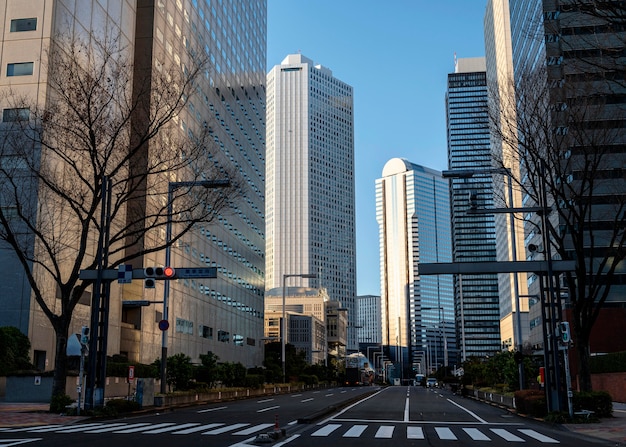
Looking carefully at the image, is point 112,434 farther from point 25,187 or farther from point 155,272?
point 25,187

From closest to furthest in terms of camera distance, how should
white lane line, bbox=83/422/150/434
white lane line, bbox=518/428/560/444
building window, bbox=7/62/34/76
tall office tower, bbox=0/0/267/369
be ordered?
white lane line, bbox=518/428/560/444, white lane line, bbox=83/422/150/434, building window, bbox=7/62/34/76, tall office tower, bbox=0/0/267/369

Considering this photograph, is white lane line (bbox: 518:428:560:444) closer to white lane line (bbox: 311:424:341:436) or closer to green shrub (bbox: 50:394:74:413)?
white lane line (bbox: 311:424:341:436)

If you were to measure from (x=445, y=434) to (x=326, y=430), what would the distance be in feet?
11.8

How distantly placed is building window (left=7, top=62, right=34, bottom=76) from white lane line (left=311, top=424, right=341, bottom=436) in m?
37.7

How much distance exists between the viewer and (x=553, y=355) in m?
24.3

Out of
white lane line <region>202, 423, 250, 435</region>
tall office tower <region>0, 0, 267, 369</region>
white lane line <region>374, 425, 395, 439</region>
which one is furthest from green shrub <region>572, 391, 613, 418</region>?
tall office tower <region>0, 0, 267, 369</region>

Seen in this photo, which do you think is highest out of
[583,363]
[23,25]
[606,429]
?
[23,25]

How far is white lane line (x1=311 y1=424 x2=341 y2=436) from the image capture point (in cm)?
1800

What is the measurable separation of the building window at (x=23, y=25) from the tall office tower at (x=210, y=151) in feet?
0.25

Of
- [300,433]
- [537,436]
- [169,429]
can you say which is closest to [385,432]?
[300,433]

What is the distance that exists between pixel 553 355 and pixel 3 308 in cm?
3616

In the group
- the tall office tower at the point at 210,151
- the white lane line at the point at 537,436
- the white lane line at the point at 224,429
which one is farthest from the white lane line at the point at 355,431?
the tall office tower at the point at 210,151

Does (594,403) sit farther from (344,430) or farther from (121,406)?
(121,406)

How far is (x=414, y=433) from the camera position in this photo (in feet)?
61.3
